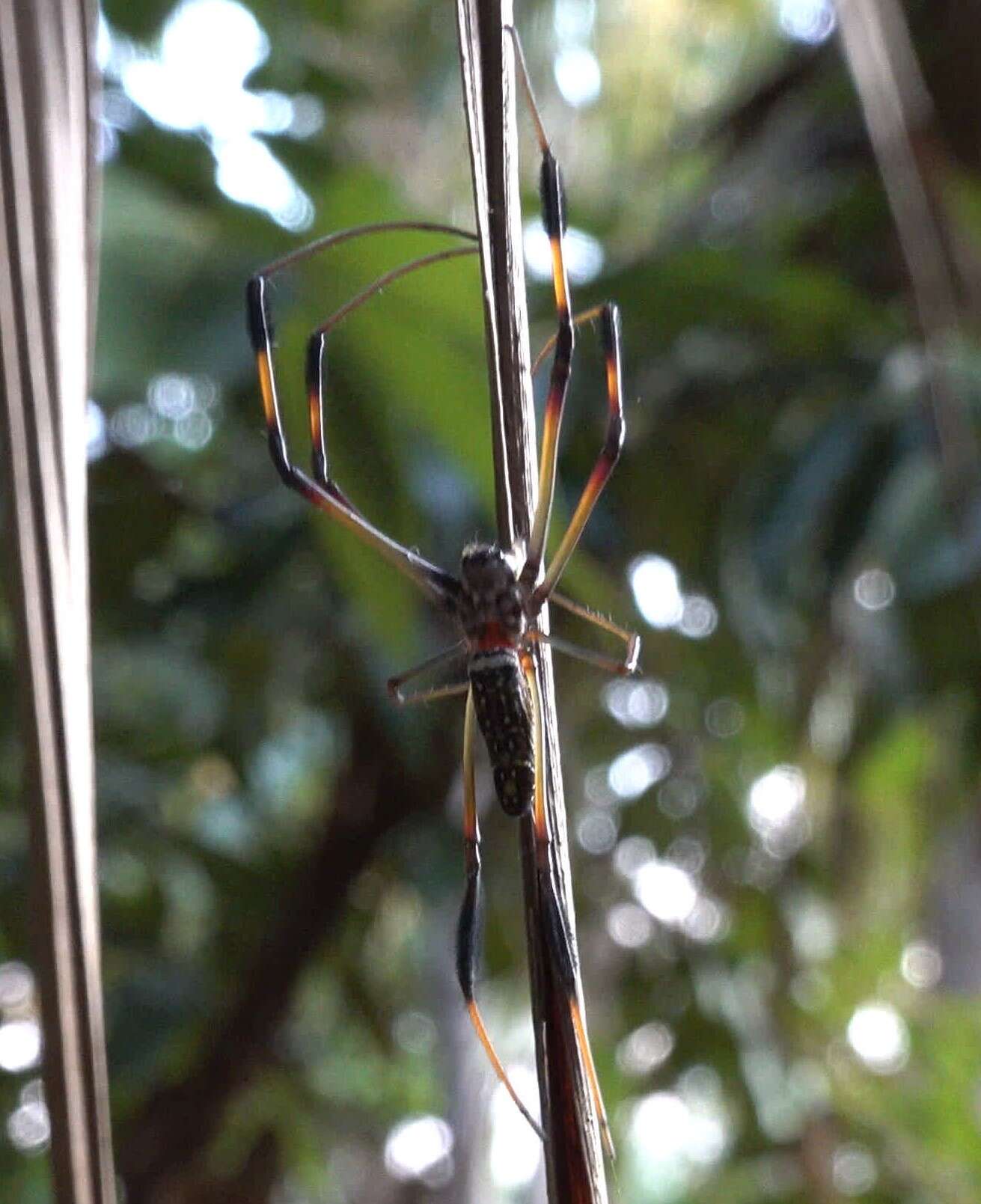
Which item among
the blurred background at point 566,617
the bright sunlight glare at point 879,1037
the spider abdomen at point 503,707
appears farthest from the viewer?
the bright sunlight glare at point 879,1037

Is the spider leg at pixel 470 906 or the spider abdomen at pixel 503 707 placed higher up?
the spider abdomen at pixel 503 707

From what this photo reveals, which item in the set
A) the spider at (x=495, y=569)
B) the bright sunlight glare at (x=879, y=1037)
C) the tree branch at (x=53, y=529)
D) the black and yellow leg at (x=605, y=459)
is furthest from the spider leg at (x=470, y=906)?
the bright sunlight glare at (x=879, y=1037)

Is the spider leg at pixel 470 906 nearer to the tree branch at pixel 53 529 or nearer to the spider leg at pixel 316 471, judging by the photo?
the spider leg at pixel 316 471

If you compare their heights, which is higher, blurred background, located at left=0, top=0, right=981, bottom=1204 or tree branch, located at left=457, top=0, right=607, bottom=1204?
blurred background, located at left=0, top=0, right=981, bottom=1204

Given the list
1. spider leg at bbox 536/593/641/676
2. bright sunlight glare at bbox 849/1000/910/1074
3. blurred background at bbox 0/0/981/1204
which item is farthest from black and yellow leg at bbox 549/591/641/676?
bright sunlight glare at bbox 849/1000/910/1074

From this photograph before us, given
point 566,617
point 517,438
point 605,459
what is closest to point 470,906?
point 605,459

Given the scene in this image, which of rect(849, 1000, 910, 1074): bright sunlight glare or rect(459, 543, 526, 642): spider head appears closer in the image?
rect(459, 543, 526, 642): spider head

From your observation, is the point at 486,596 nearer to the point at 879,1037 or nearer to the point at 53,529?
the point at 53,529

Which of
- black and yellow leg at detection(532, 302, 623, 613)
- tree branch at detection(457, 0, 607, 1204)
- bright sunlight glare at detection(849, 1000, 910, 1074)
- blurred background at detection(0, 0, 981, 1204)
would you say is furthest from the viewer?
bright sunlight glare at detection(849, 1000, 910, 1074)

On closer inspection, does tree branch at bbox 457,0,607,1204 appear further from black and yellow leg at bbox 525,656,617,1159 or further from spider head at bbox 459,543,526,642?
spider head at bbox 459,543,526,642
